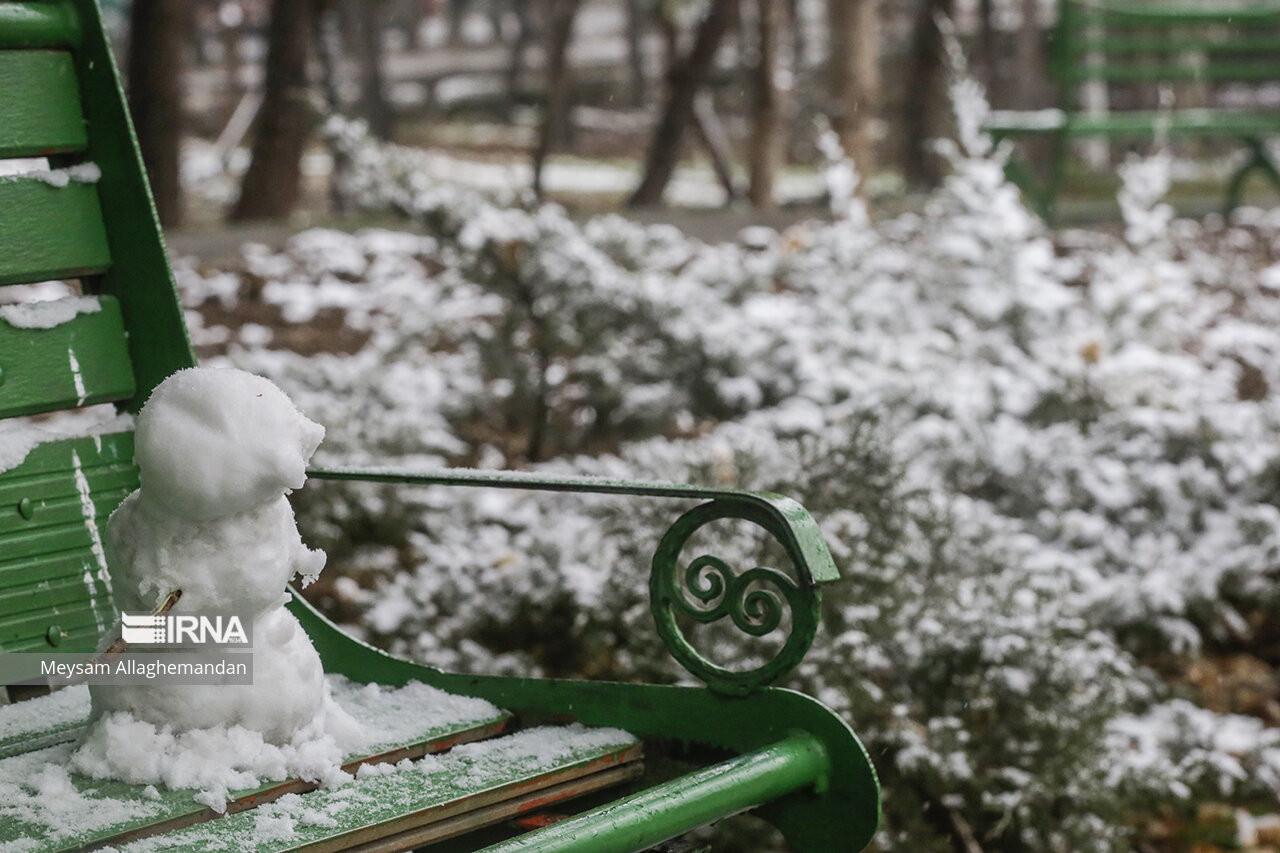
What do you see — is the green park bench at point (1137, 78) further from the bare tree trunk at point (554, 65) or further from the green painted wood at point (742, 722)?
the green painted wood at point (742, 722)

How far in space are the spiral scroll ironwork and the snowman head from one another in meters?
0.51

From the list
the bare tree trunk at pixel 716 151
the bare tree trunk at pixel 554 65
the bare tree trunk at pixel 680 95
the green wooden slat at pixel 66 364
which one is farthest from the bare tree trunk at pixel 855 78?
the green wooden slat at pixel 66 364

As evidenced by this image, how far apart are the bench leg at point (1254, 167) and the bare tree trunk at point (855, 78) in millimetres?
2980

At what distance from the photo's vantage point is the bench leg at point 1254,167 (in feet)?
28.7

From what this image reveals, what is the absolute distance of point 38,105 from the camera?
7.42 ft

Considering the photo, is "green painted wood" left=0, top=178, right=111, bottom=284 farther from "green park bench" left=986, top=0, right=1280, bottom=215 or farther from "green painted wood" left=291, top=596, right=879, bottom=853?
"green park bench" left=986, top=0, right=1280, bottom=215

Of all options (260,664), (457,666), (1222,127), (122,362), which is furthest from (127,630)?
(1222,127)

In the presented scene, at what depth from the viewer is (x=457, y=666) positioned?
324 centimetres

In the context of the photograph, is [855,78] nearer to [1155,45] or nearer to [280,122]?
[280,122]

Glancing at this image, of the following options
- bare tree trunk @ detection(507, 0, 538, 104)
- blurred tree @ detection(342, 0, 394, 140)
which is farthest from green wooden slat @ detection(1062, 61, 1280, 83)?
bare tree trunk @ detection(507, 0, 538, 104)

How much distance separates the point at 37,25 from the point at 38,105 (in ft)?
0.37

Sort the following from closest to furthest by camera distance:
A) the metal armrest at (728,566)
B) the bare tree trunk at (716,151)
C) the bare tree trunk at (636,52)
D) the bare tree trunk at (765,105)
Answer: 1. the metal armrest at (728,566)
2. the bare tree trunk at (765,105)
3. the bare tree trunk at (716,151)
4. the bare tree trunk at (636,52)

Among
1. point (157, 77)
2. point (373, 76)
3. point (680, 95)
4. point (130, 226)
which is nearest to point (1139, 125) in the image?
point (680, 95)

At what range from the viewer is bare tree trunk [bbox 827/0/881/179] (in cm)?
677
